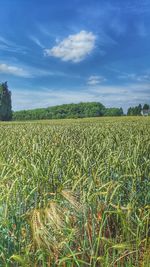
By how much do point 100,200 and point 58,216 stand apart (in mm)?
712

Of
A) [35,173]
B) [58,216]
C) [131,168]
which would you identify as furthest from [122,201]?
[58,216]

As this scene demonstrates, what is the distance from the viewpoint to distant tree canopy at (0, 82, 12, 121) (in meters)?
101

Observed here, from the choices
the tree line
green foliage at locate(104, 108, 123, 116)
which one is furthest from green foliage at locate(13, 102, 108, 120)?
green foliage at locate(104, 108, 123, 116)

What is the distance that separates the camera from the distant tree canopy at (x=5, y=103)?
101m

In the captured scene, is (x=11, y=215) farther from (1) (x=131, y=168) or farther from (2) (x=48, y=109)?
(2) (x=48, y=109)

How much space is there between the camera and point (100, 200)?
430cm

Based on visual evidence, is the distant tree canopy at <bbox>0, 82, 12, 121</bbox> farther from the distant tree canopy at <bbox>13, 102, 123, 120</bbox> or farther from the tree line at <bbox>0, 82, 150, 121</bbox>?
the distant tree canopy at <bbox>13, 102, 123, 120</bbox>

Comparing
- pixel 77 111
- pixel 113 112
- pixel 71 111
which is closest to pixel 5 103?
pixel 71 111

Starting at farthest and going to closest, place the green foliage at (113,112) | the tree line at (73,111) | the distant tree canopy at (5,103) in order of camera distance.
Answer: the green foliage at (113,112), the tree line at (73,111), the distant tree canopy at (5,103)

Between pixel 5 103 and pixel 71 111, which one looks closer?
pixel 5 103

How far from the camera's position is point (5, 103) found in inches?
4126

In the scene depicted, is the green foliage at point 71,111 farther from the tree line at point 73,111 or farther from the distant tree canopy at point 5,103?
the distant tree canopy at point 5,103

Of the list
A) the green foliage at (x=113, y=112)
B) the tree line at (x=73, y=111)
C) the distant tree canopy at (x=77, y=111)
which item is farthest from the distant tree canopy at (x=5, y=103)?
the green foliage at (x=113, y=112)

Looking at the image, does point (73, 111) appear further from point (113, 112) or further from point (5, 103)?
point (5, 103)
